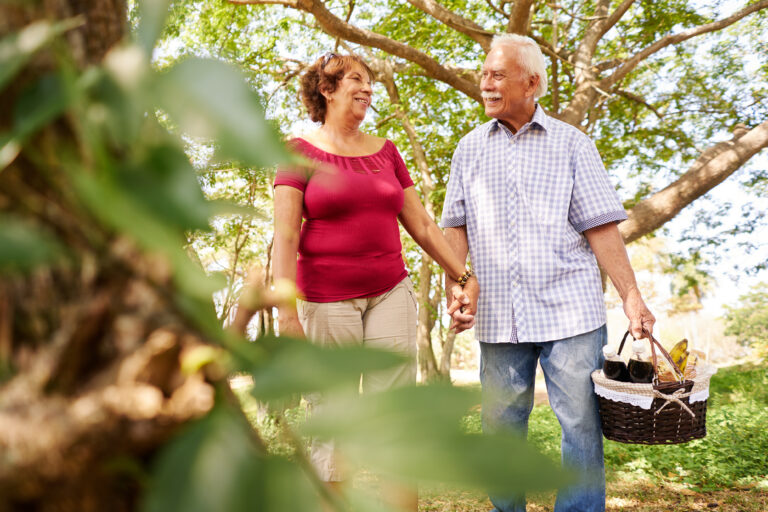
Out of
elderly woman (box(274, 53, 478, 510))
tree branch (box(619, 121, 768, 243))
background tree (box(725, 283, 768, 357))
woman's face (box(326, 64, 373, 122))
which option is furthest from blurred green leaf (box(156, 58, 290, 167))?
background tree (box(725, 283, 768, 357))

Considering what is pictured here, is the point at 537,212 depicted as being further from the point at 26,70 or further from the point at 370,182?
the point at 26,70

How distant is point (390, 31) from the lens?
32.5ft

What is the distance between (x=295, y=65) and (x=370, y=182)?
7.32 metres

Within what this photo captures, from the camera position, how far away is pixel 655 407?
2705 millimetres

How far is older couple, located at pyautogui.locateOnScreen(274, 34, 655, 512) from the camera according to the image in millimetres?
2838

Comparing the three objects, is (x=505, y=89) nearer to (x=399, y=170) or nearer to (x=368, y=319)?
(x=399, y=170)

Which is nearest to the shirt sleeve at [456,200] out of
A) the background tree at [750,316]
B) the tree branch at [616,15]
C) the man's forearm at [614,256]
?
the man's forearm at [614,256]

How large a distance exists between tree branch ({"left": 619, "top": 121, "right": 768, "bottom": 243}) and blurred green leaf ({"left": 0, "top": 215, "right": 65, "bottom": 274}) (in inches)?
291

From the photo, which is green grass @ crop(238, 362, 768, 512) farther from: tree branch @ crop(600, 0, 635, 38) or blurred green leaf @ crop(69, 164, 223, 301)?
tree branch @ crop(600, 0, 635, 38)

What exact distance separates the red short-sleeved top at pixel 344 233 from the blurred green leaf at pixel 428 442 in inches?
95.9

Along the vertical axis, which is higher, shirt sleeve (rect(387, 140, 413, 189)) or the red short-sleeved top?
shirt sleeve (rect(387, 140, 413, 189))

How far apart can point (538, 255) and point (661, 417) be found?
0.96 m

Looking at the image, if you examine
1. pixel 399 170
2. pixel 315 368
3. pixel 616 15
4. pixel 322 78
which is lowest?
pixel 315 368

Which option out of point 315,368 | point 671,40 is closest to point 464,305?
point 315,368
